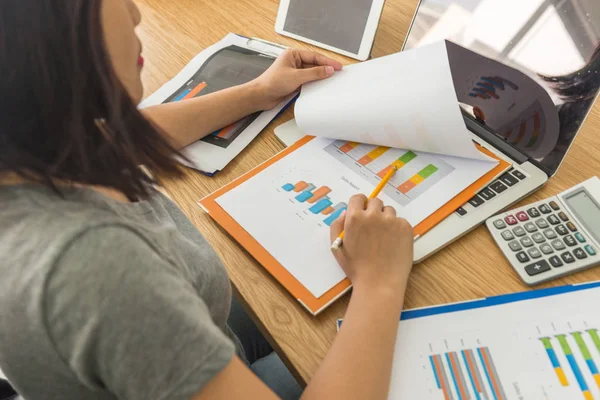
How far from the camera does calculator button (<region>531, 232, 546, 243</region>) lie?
21.9 inches

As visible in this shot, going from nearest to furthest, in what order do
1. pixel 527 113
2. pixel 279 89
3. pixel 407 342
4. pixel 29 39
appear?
pixel 29 39 < pixel 407 342 < pixel 527 113 < pixel 279 89

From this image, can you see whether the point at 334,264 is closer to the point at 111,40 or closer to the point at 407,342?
the point at 407,342

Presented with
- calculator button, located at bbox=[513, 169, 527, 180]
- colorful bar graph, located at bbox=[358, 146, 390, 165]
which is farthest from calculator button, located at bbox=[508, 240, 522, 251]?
colorful bar graph, located at bbox=[358, 146, 390, 165]

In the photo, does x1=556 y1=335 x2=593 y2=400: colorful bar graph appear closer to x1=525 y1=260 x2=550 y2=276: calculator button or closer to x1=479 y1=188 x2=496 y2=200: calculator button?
x1=525 y1=260 x2=550 y2=276: calculator button

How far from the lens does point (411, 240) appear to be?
1.82ft

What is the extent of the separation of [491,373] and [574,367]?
8cm

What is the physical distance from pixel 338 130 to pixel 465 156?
0.58ft

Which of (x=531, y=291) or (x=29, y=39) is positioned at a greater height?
(x=29, y=39)

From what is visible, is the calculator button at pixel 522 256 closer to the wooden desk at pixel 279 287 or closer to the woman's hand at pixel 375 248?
the wooden desk at pixel 279 287

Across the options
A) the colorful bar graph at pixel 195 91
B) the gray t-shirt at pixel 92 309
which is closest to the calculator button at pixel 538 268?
the gray t-shirt at pixel 92 309

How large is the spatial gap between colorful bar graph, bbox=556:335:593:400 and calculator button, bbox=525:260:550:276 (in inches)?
3.0

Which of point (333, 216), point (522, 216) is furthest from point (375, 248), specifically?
point (522, 216)

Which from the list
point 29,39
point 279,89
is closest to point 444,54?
point 279,89

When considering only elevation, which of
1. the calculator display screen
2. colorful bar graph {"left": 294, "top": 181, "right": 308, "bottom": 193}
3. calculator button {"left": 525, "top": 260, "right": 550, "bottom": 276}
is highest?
the calculator display screen
